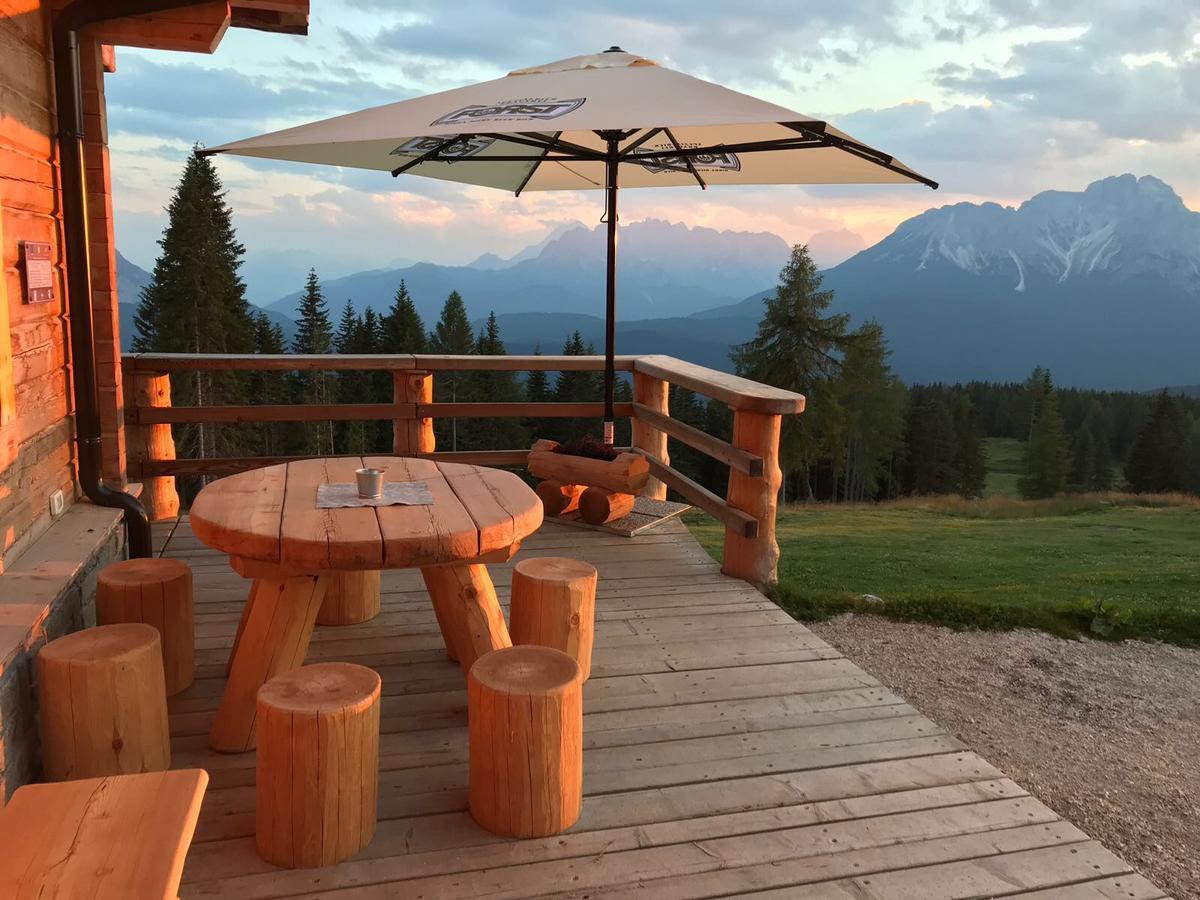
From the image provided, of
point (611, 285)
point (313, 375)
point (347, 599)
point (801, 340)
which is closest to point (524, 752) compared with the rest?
point (347, 599)

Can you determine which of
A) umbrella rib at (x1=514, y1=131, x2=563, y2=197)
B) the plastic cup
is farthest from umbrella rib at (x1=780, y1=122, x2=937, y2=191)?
the plastic cup

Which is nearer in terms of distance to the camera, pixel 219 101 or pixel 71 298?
pixel 71 298

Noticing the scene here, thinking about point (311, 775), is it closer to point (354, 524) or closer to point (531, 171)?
point (354, 524)

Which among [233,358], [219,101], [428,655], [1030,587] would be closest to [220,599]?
[428,655]

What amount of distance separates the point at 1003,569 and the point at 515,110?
303 inches

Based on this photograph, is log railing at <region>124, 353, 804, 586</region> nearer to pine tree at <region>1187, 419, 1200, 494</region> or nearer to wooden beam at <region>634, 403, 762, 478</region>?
wooden beam at <region>634, 403, 762, 478</region>

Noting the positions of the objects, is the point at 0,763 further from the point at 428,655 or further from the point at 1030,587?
the point at 1030,587

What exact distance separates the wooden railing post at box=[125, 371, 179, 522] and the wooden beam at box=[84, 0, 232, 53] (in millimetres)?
1918

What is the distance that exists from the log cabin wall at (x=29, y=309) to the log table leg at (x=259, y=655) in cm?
78

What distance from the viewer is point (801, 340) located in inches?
1324

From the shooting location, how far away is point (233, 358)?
201 inches

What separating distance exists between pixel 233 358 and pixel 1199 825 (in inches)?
200

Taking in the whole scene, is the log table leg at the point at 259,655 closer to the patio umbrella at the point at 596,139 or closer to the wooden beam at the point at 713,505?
the patio umbrella at the point at 596,139

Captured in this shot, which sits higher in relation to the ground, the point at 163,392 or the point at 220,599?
the point at 163,392
